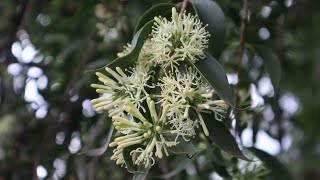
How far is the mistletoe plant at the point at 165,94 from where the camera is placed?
880mm

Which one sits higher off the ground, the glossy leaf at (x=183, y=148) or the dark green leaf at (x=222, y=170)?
the glossy leaf at (x=183, y=148)

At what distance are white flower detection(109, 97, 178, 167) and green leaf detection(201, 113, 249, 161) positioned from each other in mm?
81

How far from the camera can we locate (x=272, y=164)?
1.33m

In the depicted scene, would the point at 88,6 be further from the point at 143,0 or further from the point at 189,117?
the point at 189,117

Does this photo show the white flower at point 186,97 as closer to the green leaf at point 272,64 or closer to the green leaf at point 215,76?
the green leaf at point 215,76

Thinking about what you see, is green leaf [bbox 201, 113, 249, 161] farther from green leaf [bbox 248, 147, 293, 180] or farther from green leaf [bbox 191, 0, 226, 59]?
green leaf [bbox 248, 147, 293, 180]

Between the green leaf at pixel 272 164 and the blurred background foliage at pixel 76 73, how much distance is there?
147 millimetres

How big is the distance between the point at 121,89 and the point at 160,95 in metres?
0.07

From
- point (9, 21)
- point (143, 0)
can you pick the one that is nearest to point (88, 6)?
point (143, 0)

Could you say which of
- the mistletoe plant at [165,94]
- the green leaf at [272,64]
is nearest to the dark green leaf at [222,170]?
the green leaf at [272,64]

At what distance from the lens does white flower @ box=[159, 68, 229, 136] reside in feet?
2.90

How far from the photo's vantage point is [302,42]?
2.65m

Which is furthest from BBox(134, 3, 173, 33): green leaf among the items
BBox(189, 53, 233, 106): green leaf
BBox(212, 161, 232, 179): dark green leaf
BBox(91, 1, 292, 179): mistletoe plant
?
BBox(212, 161, 232, 179): dark green leaf

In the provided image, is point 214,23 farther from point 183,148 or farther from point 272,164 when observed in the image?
point 272,164
